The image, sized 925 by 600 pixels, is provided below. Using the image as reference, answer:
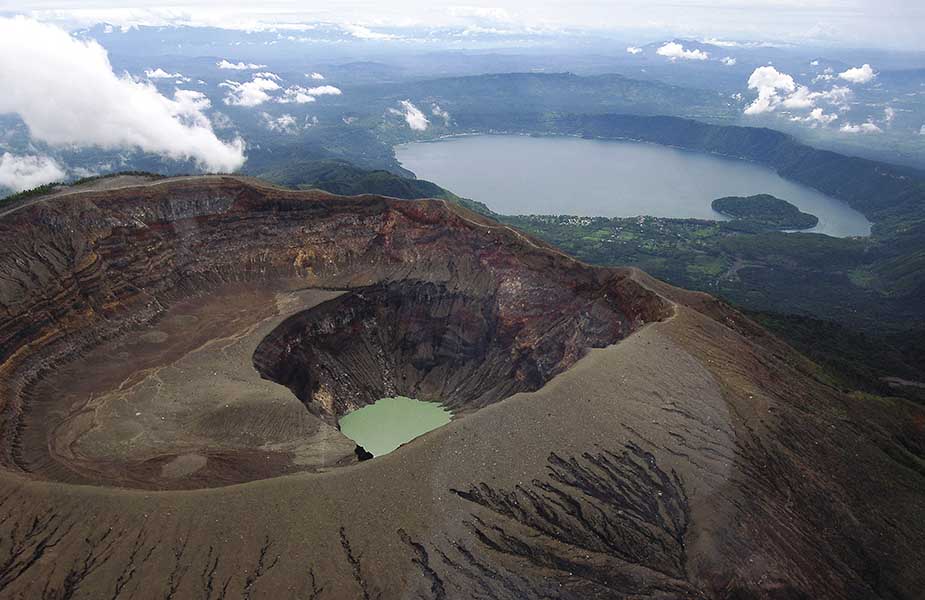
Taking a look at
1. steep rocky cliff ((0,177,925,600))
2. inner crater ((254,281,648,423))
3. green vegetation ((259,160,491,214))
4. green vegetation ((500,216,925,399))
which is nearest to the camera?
steep rocky cliff ((0,177,925,600))

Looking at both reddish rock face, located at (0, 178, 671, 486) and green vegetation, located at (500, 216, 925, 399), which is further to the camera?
green vegetation, located at (500, 216, 925, 399)

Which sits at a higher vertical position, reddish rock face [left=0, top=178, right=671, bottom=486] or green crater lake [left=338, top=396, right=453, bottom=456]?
reddish rock face [left=0, top=178, right=671, bottom=486]

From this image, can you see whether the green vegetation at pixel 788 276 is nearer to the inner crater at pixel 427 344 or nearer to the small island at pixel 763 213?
the small island at pixel 763 213

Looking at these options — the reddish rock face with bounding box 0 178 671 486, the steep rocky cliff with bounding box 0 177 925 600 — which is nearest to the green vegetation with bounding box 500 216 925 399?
the steep rocky cliff with bounding box 0 177 925 600

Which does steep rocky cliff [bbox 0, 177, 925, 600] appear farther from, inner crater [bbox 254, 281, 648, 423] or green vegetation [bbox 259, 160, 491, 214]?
green vegetation [bbox 259, 160, 491, 214]

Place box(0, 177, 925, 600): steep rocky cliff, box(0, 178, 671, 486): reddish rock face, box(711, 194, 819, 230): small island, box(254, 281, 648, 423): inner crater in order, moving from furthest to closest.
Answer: box(711, 194, 819, 230): small island
box(254, 281, 648, 423): inner crater
box(0, 178, 671, 486): reddish rock face
box(0, 177, 925, 600): steep rocky cliff

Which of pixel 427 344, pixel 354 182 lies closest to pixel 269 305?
pixel 427 344

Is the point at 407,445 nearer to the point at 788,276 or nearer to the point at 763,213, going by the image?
the point at 788,276

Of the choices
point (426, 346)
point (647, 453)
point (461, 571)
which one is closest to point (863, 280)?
point (426, 346)
